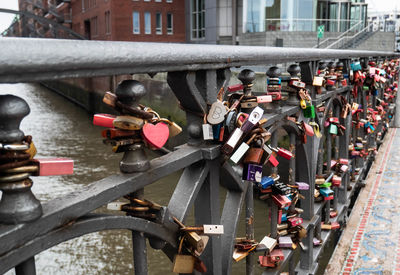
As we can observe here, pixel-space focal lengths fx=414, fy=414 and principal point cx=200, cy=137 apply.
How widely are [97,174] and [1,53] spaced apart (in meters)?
11.4

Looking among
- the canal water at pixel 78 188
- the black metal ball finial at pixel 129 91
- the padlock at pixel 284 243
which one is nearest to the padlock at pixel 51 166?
the black metal ball finial at pixel 129 91

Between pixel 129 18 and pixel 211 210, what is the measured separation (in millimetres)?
32405

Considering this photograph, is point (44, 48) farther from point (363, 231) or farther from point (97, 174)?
point (97, 174)

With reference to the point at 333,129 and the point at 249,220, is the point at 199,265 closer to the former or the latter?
the point at 249,220

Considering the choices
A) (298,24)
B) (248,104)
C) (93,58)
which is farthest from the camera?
(298,24)

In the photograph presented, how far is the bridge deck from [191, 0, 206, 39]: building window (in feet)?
95.5

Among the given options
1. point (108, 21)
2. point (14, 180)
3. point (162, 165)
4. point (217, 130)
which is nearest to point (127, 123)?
point (162, 165)

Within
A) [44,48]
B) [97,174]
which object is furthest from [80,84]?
[44,48]

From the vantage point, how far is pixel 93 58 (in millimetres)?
840

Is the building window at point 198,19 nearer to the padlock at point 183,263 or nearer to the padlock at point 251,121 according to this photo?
the padlock at point 251,121

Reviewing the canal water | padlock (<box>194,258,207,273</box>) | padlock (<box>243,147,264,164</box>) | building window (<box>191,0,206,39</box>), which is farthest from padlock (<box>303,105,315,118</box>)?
building window (<box>191,0,206,39</box>)

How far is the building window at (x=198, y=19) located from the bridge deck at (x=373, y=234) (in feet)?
95.5

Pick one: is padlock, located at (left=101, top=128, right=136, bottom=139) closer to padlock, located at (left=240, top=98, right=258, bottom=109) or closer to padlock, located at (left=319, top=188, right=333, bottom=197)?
padlock, located at (left=240, top=98, right=258, bottom=109)

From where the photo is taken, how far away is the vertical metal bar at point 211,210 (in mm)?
1469
